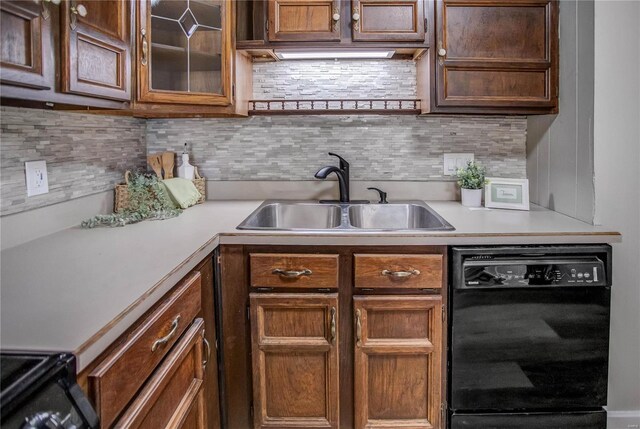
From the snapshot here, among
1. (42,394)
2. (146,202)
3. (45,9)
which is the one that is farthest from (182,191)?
(42,394)

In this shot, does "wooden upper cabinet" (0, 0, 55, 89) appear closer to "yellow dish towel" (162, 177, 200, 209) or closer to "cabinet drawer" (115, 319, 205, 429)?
"cabinet drawer" (115, 319, 205, 429)

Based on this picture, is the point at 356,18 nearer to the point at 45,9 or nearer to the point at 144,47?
the point at 144,47

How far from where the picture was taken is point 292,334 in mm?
1789

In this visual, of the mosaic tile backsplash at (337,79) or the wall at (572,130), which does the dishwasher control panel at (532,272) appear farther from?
the mosaic tile backsplash at (337,79)

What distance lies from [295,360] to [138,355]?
0.85 m

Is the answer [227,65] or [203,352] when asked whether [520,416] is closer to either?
[203,352]

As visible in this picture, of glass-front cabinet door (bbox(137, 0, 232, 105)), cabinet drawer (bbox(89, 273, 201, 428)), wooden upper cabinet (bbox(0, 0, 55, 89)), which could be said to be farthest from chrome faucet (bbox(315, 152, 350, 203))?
wooden upper cabinet (bbox(0, 0, 55, 89))

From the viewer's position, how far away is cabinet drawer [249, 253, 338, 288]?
1.76 meters

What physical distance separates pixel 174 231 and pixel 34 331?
0.89 m

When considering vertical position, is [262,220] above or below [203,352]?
above

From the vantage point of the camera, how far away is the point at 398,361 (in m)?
1.78

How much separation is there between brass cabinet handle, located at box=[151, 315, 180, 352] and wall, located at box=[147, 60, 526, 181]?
1311 millimetres

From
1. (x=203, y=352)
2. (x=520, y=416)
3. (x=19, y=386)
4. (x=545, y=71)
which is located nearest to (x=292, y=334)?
(x=203, y=352)

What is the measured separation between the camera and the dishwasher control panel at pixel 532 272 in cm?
171
